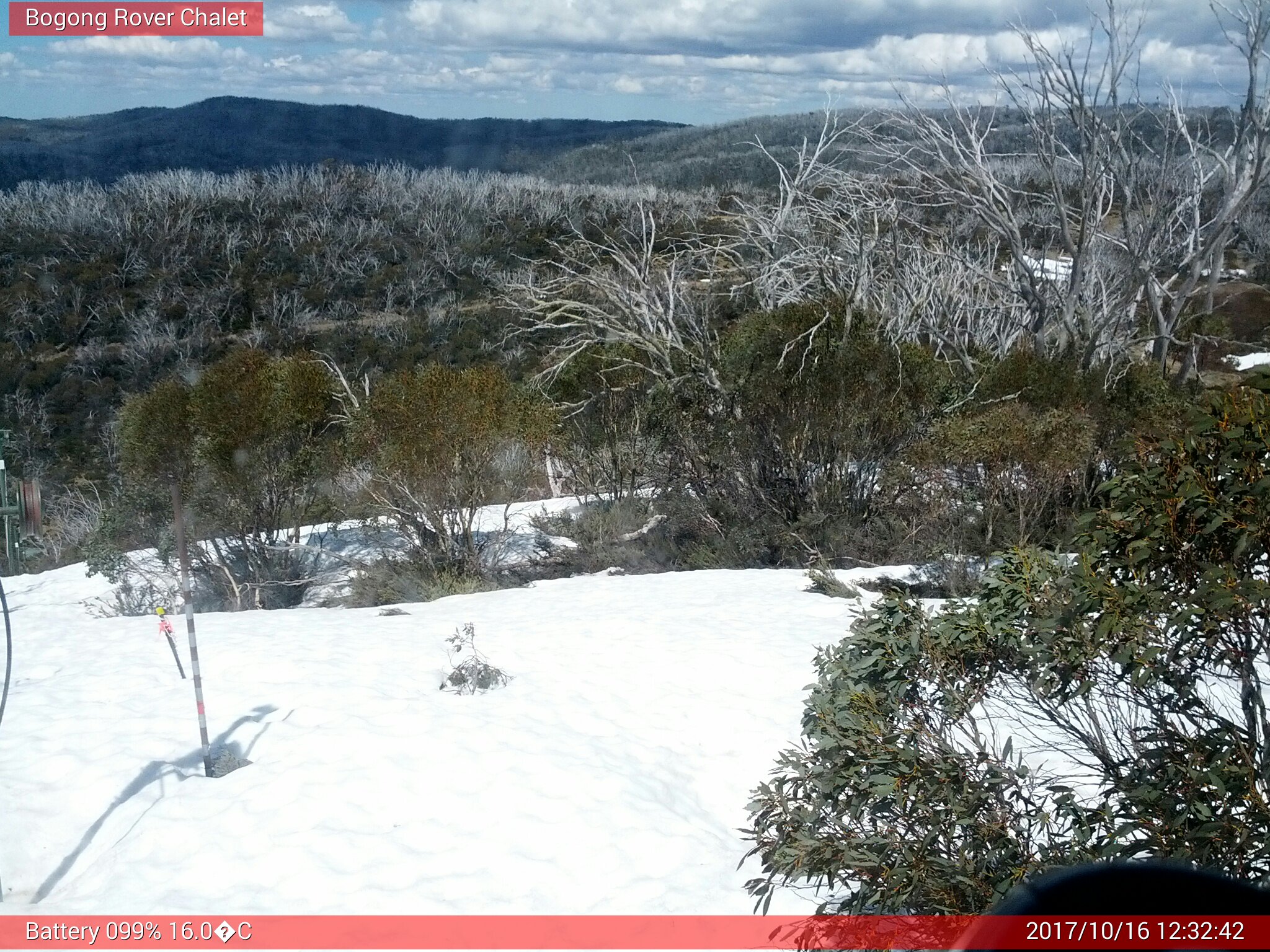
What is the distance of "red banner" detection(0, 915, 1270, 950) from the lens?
11.2 feet

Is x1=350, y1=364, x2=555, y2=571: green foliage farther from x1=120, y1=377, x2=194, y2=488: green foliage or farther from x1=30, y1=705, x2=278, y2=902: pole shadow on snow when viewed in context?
x1=30, y1=705, x2=278, y2=902: pole shadow on snow

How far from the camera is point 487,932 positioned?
417 cm

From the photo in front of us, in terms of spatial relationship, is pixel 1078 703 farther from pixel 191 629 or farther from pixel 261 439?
pixel 261 439

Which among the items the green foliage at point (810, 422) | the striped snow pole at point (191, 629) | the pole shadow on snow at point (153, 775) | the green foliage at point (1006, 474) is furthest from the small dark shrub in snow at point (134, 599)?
the green foliage at point (1006, 474)

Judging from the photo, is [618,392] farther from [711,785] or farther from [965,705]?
[965,705]

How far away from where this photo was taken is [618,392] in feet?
44.4

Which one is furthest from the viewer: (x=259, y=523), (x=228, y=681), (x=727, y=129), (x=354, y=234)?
(x=727, y=129)

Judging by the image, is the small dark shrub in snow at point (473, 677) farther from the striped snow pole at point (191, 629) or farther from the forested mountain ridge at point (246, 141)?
the forested mountain ridge at point (246, 141)

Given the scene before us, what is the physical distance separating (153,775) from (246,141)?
5669 cm

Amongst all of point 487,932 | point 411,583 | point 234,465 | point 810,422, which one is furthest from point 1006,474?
point 234,465

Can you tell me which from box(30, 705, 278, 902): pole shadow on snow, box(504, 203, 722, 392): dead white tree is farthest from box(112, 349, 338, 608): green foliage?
box(30, 705, 278, 902): pole shadow on snow

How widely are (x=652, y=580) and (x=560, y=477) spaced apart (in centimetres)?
543

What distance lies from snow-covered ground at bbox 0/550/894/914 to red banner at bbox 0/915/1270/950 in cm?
8

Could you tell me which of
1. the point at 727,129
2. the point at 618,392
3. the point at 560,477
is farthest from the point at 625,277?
the point at 727,129
